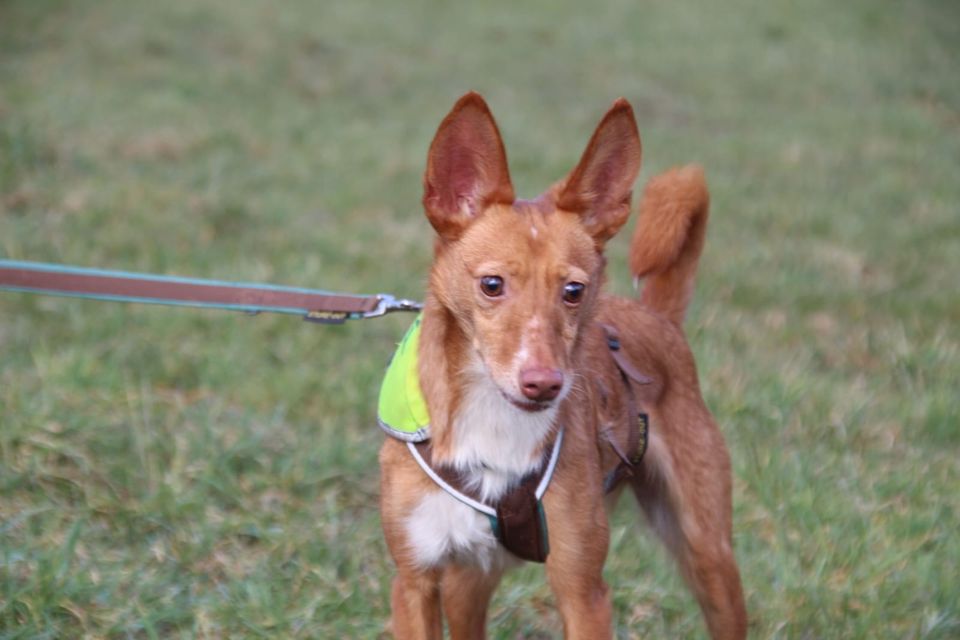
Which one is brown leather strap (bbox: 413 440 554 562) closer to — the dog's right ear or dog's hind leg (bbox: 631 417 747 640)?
the dog's right ear

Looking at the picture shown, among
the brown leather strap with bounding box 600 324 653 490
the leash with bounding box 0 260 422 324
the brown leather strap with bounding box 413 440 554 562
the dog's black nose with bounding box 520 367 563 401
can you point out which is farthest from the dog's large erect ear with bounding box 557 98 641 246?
the leash with bounding box 0 260 422 324

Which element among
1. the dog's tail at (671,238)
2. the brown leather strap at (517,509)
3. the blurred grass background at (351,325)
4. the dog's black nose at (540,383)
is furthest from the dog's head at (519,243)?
the blurred grass background at (351,325)

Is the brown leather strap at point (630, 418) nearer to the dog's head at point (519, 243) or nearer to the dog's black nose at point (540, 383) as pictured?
the dog's head at point (519, 243)

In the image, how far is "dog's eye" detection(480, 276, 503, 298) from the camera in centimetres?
292

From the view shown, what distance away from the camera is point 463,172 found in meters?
3.12

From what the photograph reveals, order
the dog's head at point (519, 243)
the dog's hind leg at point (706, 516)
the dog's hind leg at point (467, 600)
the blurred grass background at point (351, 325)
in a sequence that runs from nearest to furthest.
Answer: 1. the dog's head at point (519, 243)
2. the dog's hind leg at point (467, 600)
3. the dog's hind leg at point (706, 516)
4. the blurred grass background at point (351, 325)

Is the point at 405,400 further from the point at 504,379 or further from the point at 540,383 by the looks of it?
the point at 540,383

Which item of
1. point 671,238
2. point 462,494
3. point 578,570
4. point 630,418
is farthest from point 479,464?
point 671,238

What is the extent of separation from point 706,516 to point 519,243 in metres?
1.18

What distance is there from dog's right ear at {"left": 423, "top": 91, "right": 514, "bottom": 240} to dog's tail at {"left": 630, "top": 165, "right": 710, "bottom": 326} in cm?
92

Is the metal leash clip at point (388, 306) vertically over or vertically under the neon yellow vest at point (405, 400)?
over

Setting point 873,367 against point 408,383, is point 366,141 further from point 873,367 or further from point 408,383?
point 408,383

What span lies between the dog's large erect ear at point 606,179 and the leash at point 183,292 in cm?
80

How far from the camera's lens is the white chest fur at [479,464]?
3021 millimetres
